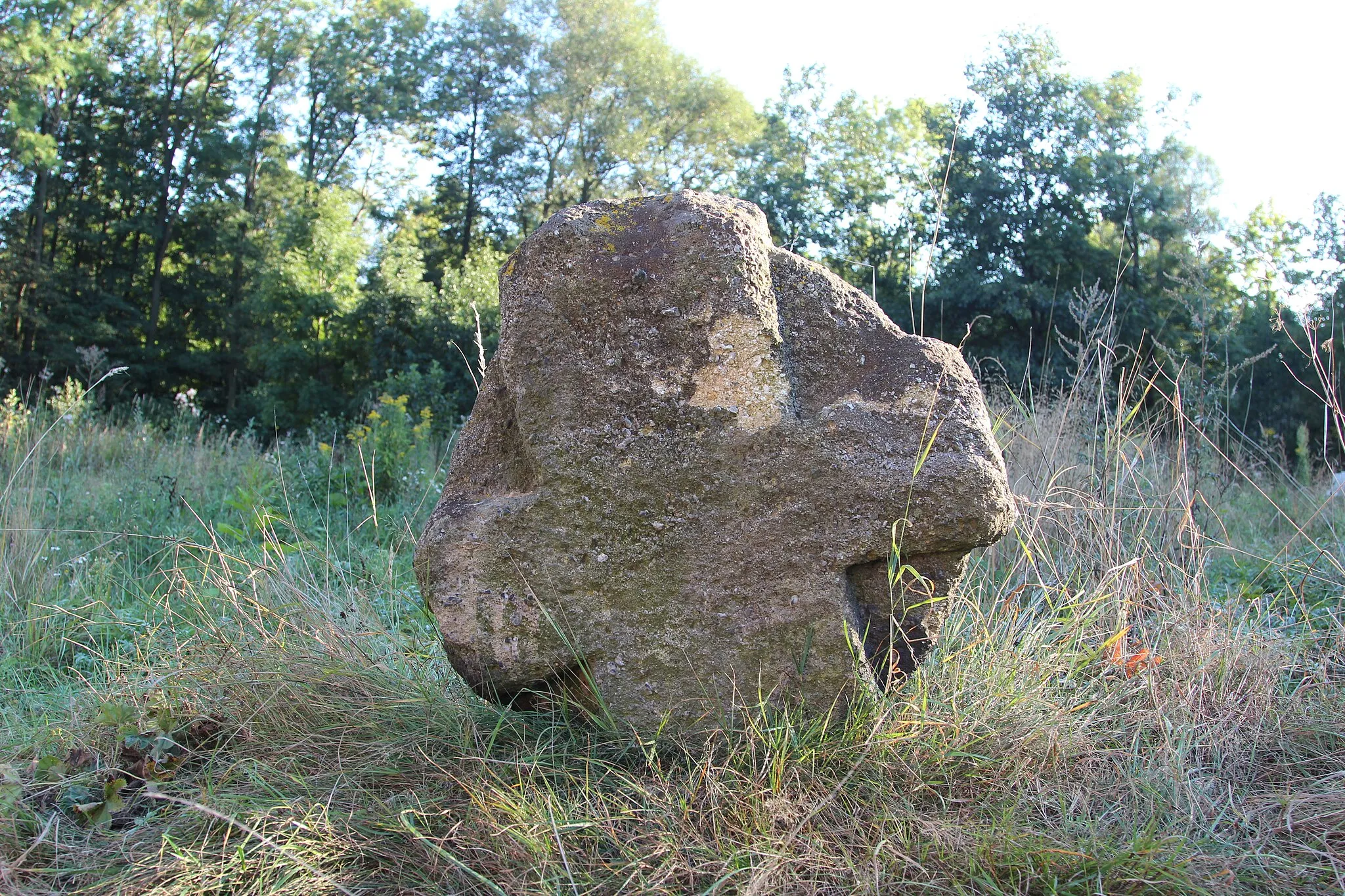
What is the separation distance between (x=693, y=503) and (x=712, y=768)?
57 centimetres

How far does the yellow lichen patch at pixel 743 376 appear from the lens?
7.26 feet

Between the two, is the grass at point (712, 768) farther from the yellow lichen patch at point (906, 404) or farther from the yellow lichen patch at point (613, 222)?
the yellow lichen patch at point (613, 222)

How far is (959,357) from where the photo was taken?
2434 millimetres

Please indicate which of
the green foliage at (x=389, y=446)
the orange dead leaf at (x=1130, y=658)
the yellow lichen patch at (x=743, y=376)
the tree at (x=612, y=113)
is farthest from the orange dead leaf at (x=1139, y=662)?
the tree at (x=612, y=113)

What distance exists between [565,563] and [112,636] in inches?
103

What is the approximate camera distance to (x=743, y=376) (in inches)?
88.1

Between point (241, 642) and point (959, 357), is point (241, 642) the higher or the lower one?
the lower one

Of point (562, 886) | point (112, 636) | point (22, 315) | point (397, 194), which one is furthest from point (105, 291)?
point (562, 886)

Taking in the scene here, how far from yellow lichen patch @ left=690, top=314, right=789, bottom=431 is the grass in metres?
0.65

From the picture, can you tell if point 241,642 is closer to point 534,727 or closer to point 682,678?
point 534,727

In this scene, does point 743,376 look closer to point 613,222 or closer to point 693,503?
point 693,503

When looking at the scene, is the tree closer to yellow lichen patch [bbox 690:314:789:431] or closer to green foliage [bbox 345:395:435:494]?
green foliage [bbox 345:395:435:494]

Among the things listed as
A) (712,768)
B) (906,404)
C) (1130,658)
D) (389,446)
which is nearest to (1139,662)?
(1130,658)

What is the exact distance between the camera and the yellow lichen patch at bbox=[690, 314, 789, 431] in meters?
2.21
